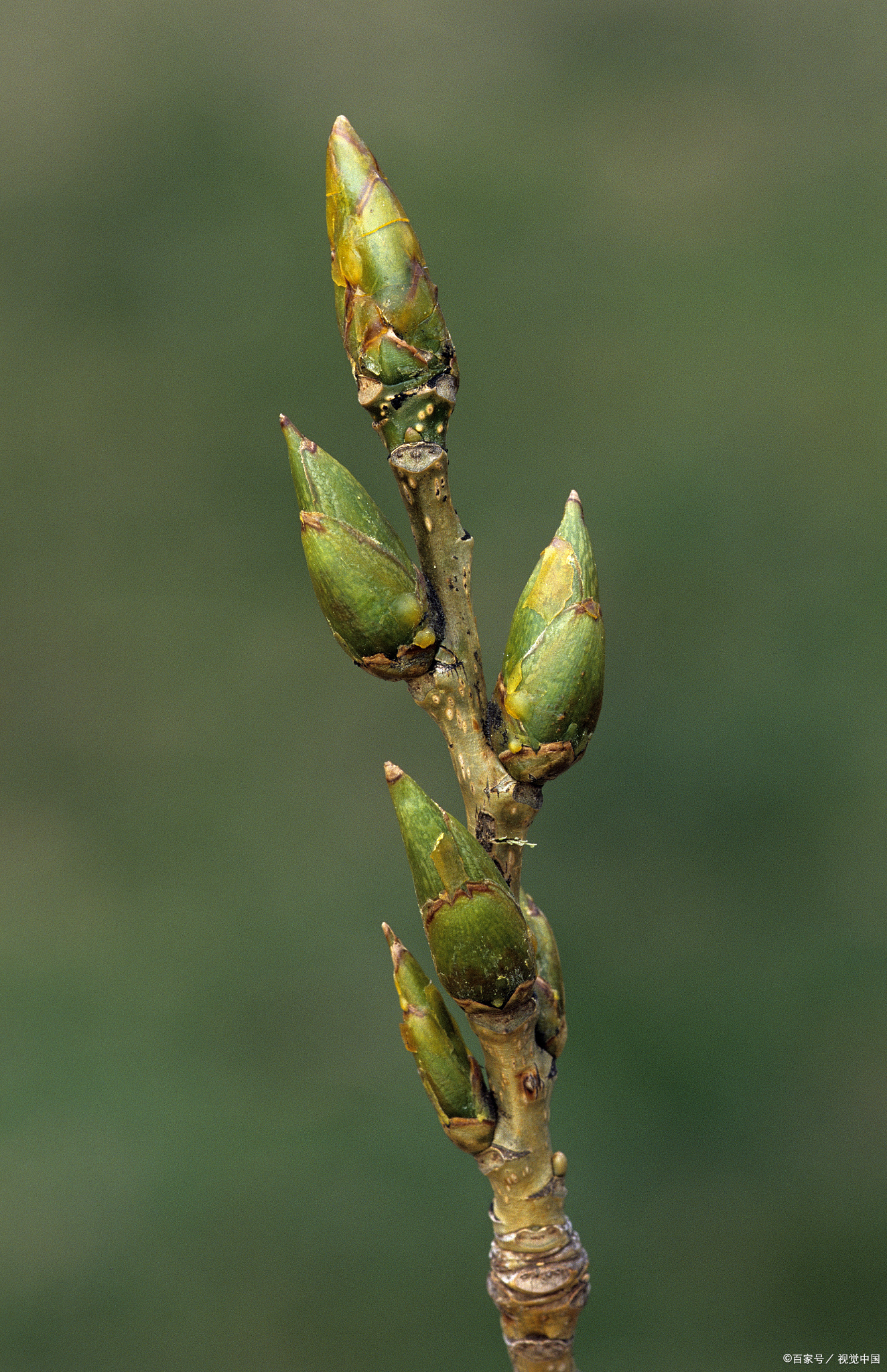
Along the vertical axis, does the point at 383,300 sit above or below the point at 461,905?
above

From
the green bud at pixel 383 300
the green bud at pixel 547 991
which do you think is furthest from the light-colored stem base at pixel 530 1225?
the green bud at pixel 383 300

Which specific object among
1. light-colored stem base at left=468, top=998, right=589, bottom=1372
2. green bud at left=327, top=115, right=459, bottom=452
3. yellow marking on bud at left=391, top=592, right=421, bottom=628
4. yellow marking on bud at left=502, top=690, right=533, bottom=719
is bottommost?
light-colored stem base at left=468, top=998, right=589, bottom=1372

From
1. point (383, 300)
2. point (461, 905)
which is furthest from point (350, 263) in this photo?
point (461, 905)

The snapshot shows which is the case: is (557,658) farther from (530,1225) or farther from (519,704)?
(530,1225)

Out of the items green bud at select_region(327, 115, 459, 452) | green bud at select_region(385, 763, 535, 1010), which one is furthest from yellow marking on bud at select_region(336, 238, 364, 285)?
green bud at select_region(385, 763, 535, 1010)

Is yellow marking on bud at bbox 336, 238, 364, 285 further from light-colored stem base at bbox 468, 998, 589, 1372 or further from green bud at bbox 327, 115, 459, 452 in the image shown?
light-colored stem base at bbox 468, 998, 589, 1372

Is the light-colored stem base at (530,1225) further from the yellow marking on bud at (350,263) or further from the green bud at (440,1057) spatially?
the yellow marking on bud at (350,263)
